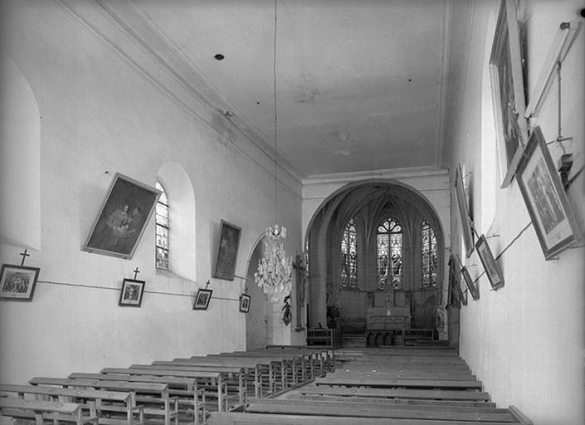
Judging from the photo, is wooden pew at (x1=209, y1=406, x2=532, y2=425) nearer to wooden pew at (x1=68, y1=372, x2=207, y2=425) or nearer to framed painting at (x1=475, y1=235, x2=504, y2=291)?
framed painting at (x1=475, y1=235, x2=504, y2=291)

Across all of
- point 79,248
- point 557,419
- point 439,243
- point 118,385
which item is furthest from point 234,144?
point 439,243

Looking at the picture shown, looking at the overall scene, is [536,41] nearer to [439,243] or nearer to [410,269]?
[439,243]

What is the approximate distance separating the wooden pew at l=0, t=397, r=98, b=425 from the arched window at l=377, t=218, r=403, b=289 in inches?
825

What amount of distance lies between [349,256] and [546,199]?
72.9 feet

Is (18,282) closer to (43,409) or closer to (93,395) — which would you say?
(93,395)

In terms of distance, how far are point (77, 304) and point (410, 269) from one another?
63.9 ft

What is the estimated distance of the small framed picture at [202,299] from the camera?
1077 centimetres

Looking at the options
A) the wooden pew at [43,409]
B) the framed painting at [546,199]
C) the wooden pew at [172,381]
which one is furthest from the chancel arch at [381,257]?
the framed painting at [546,199]

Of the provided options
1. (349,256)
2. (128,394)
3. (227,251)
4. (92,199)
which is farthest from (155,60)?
(349,256)

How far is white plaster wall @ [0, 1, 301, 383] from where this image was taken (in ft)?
22.0

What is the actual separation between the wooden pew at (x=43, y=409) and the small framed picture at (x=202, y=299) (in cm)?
549

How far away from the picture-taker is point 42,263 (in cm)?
680

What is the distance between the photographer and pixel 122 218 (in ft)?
26.8

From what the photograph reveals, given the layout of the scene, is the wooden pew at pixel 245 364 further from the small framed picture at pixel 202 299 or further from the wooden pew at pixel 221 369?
the small framed picture at pixel 202 299
